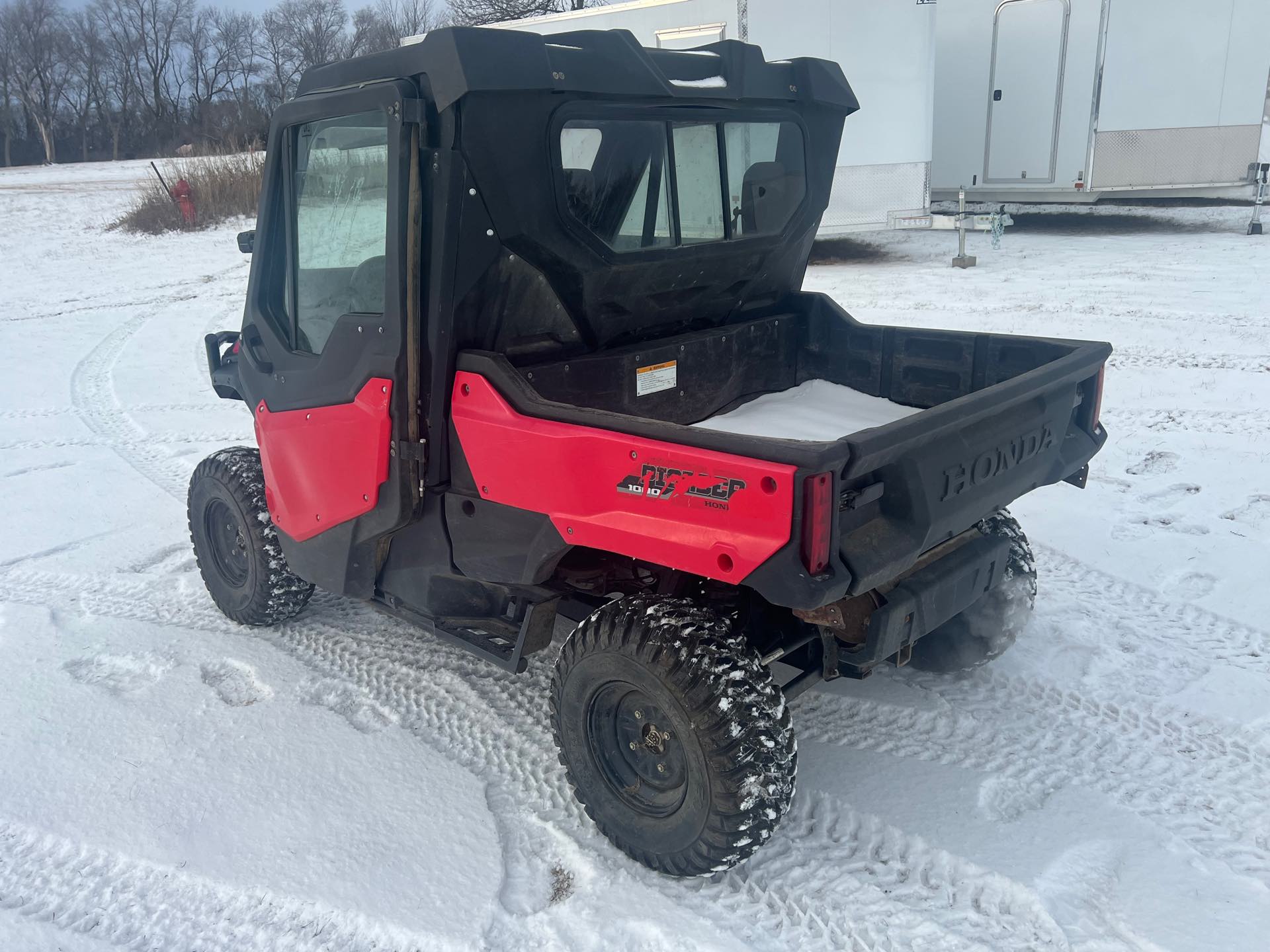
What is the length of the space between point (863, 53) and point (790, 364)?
25.3 feet

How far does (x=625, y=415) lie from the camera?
9.81 ft

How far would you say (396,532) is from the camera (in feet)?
10.4

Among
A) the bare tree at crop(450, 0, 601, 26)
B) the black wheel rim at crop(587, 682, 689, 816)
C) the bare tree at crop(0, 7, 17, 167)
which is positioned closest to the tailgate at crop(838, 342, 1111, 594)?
the black wheel rim at crop(587, 682, 689, 816)

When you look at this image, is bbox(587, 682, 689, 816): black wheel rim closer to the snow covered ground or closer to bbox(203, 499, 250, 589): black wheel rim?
the snow covered ground

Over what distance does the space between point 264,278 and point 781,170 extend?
5.91 feet

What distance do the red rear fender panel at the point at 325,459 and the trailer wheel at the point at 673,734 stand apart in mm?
849

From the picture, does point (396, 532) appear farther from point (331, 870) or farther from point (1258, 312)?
point (1258, 312)

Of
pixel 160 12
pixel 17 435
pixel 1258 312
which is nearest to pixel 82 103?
pixel 160 12

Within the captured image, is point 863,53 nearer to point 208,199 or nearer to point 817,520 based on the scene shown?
point 817,520

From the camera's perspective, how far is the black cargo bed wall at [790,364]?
124 inches

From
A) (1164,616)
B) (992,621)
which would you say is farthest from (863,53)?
(992,621)

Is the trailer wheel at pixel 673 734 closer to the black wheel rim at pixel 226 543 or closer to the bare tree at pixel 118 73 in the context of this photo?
the black wheel rim at pixel 226 543

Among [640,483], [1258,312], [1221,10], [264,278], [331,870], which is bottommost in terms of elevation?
[331,870]

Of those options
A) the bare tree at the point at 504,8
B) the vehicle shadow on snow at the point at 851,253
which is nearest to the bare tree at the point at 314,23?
the bare tree at the point at 504,8
